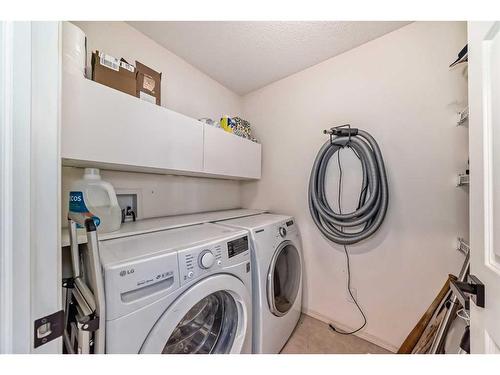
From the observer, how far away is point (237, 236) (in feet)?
3.18

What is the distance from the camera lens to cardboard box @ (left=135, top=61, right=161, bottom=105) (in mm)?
991

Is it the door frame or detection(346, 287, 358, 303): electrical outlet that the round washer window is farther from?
detection(346, 287, 358, 303): electrical outlet

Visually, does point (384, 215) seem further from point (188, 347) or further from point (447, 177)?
point (188, 347)

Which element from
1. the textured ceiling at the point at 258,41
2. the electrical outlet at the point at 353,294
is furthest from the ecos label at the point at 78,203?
the electrical outlet at the point at 353,294

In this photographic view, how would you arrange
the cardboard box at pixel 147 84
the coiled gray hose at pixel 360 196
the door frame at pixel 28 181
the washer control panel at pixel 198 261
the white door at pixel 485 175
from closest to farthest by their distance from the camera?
the door frame at pixel 28 181 < the white door at pixel 485 175 < the washer control panel at pixel 198 261 < the cardboard box at pixel 147 84 < the coiled gray hose at pixel 360 196

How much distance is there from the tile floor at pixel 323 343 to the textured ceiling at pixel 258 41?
221 centimetres

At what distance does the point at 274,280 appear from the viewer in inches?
48.3

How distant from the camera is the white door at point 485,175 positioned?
479 mm

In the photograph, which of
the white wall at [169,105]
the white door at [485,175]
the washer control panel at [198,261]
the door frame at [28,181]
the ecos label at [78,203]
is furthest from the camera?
the white wall at [169,105]

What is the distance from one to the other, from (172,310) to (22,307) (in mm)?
390

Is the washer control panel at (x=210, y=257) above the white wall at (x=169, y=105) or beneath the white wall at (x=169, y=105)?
beneath

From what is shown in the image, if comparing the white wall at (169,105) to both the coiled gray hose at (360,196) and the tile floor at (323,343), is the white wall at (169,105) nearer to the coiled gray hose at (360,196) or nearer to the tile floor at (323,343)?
the coiled gray hose at (360,196)

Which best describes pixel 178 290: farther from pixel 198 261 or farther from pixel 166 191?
pixel 166 191
